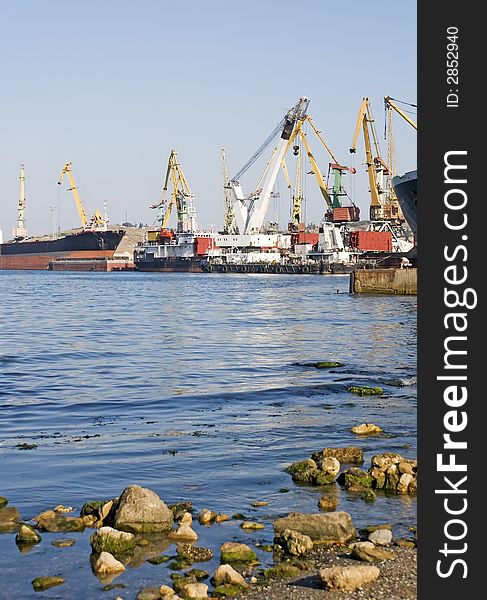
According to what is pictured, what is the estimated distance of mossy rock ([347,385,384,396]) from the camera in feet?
60.7

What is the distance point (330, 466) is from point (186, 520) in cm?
251

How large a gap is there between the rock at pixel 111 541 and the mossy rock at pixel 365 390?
10920mm

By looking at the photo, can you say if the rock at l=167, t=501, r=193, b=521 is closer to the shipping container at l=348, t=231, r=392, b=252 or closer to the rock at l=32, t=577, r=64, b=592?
the rock at l=32, t=577, r=64, b=592

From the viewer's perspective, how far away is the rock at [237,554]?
7.74 metres

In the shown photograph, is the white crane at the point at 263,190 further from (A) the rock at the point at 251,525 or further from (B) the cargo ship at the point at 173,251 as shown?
(A) the rock at the point at 251,525

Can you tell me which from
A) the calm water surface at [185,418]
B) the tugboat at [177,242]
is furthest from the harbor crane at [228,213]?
the calm water surface at [185,418]

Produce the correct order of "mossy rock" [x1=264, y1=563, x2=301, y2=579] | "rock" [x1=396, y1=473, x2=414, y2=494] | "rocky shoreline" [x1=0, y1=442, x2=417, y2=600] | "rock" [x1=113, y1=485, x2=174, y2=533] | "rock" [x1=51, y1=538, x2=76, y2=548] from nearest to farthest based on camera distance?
"rocky shoreline" [x1=0, y1=442, x2=417, y2=600] → "mossy rock" [x1=264, y1=563, x2=301, y2=579] → "rock" [x1=51, y1=538, x2=76, y2=548] → "rock" [x1=113, y1=485, x2=174, y2=533] → "rock" [x1=396, y1=473, x2=414, y2=494]

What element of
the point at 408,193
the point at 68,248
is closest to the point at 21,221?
the point at 68,248

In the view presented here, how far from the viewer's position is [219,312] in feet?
162

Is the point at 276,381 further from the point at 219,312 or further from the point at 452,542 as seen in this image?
the point at 219,312

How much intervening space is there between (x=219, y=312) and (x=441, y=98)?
43.7 metres

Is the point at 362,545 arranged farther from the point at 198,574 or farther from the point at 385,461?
the point at 385,461

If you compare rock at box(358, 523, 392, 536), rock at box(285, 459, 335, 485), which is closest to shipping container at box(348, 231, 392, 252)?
rock at box(285, 459, 335, 485)

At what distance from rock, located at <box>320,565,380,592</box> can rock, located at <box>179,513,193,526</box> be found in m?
2.35
